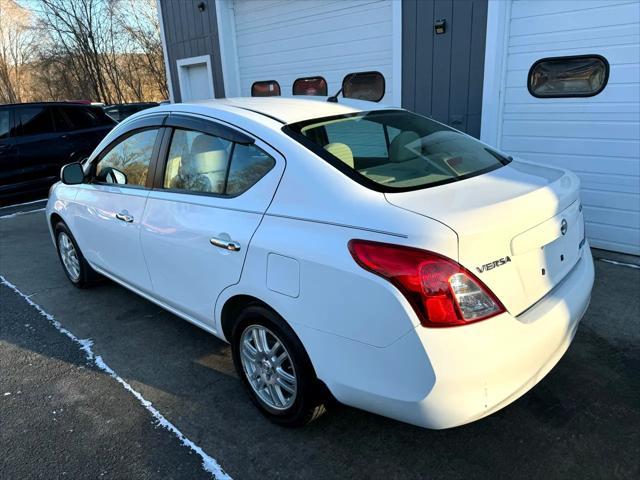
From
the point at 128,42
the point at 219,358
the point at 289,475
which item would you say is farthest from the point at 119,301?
the point at 128,42

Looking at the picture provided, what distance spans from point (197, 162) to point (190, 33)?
24.1ft

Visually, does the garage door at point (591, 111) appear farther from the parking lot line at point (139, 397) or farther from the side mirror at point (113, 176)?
the parking lot line at point (139, 397)

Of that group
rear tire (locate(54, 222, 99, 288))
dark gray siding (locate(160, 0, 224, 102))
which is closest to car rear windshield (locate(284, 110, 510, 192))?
rear tire (locate(54, 222, 99, 288))

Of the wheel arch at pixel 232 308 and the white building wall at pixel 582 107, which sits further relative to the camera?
the white building wall at pixel 582 107

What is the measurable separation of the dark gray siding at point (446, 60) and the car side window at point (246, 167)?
3775mm

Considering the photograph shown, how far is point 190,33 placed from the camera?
921 cm

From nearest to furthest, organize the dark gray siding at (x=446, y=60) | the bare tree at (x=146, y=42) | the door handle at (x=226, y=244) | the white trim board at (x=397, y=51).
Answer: the door handle at (x=226, y=244), the dark gray siding at (x=446, y=60), the white trim board at (x=397, y=51), the bare tree at (x=146, y=42)

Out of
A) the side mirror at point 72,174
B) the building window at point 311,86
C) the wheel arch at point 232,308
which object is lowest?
the wheel arch at point 232,308

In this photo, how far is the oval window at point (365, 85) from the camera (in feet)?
21.3

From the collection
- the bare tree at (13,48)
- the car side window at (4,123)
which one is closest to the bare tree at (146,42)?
the bare tree at (13,48)

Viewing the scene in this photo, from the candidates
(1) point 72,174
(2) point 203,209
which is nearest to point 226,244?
(2) point 203,209

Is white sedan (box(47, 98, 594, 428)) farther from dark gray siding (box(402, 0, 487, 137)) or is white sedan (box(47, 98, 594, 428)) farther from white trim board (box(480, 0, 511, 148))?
dark gray siding (box(402, 0, 487, 137))

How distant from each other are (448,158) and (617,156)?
2.99m

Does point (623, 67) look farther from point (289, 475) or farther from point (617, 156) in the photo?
point (289, 475)
